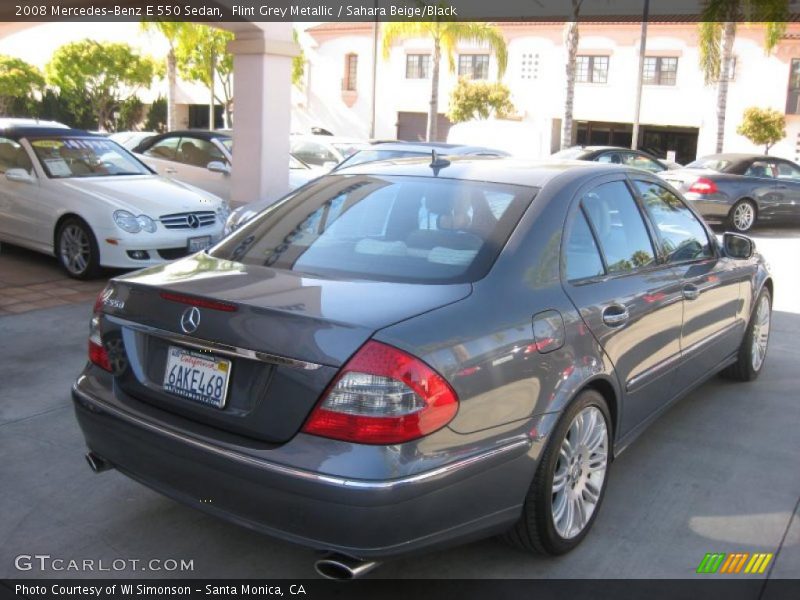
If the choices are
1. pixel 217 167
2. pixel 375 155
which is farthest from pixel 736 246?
pixel 217 167

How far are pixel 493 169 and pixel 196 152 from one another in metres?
9.14

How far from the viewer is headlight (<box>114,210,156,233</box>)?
26.1 ft

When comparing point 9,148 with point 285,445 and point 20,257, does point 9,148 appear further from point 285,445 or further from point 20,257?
point 285,445

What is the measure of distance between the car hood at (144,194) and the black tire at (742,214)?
935 cm

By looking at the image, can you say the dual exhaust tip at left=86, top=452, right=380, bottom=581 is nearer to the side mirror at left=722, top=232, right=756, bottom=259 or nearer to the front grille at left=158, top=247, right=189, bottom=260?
the side mirror at left=722, top=232, right=756, bottom=259

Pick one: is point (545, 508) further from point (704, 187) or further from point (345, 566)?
point (704, 187)

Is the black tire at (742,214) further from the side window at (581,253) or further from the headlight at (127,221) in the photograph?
the side window at (581,253)

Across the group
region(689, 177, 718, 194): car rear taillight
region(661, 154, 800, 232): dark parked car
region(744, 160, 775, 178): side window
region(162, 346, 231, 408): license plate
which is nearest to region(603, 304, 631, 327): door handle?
region(162, 346, 231, 408): license plate

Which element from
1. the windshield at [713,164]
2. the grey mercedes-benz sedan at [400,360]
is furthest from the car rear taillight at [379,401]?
the windshield at [713,164]

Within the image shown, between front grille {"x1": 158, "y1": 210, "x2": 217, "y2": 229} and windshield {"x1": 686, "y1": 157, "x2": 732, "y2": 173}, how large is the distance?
9.74 metres

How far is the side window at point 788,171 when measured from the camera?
15.2 metres

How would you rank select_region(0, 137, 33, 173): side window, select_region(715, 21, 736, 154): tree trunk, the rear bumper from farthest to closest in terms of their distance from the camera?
select_region(715, 21, 736, 154): tree trunk
select_region(0, 137, 33, 173): side window
the rear bumper

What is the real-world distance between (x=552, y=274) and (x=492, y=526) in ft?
3.29

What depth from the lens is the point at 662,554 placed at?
3.46 meters
